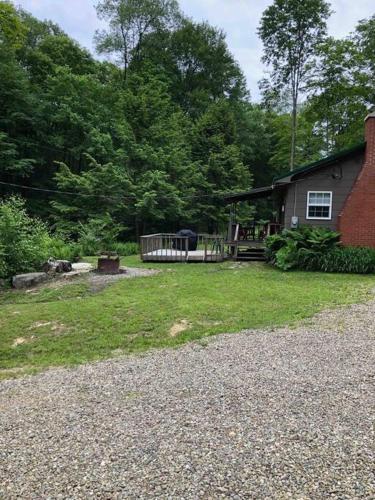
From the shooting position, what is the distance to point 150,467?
8.32ft

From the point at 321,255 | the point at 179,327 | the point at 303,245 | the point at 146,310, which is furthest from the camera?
the point at 303,245

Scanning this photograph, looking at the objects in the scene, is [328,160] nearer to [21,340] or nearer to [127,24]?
[21,340]

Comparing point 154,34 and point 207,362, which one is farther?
point 154,34

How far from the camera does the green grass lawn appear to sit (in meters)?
5.46

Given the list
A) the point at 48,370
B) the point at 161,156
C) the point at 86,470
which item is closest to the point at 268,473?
the point at 86,470

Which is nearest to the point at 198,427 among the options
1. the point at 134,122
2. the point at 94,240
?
the point at 94,240

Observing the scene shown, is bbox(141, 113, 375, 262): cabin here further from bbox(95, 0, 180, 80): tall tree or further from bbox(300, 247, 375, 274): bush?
bbox(95, 0, 180, 80): tall tree

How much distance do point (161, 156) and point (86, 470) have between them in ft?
67.6

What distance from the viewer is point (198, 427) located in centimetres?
304

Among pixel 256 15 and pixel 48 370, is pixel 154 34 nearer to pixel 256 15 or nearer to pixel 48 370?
pixel 256 15

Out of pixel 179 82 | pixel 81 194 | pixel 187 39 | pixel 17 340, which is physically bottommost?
pixel 17 340

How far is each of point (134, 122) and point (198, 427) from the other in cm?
2234

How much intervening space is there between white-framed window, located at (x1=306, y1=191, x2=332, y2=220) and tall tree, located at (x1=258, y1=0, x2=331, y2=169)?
903 centimetres

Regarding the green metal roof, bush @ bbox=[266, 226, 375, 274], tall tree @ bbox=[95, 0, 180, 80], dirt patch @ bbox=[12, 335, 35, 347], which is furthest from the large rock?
tall tree @ bbox=[95, 0, 180, 80]
